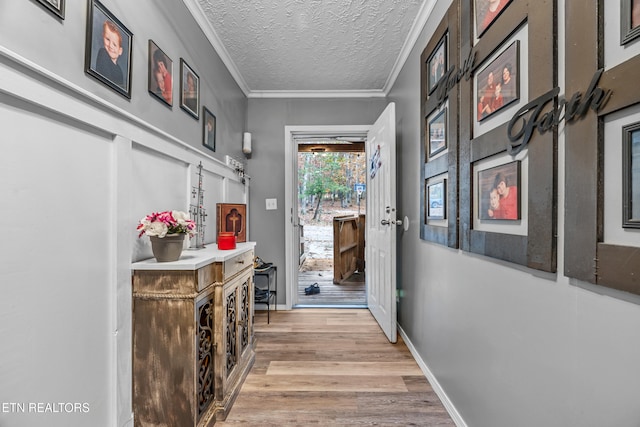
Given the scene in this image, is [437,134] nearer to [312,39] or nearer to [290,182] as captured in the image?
[312,39]

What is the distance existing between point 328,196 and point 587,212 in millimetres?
6059

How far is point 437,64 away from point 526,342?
1.59 metres

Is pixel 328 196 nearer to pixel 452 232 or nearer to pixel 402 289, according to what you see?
pixel 402 289

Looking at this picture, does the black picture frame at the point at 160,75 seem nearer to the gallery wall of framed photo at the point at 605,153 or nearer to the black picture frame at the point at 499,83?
the black picture frame at the point at 499,83

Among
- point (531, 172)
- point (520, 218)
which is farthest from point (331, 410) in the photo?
point (531, 172)

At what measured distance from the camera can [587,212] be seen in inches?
31.8

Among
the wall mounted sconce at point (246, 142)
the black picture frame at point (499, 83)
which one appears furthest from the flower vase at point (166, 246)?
the wall mounted sconce at point (246, 142)

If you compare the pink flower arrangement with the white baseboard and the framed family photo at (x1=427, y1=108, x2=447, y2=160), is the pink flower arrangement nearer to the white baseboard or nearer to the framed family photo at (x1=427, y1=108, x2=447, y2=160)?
the framed family photo at (x1=427, y1=108, x2=447, y2=160)

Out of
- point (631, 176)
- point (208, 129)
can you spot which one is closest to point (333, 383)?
point (631, 176)

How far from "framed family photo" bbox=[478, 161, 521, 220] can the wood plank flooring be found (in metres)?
1.14

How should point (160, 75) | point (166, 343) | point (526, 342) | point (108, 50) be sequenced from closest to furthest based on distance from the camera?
point (526, 342) < point (108, 50) < point (166, 343) < point (160, 75)

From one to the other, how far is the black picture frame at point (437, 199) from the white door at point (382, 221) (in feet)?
1.69

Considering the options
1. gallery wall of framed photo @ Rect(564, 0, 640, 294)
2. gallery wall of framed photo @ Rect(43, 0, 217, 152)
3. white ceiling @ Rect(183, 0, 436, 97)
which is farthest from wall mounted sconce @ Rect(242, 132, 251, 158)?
gallery wall of framed photo @ Rect(564, 0, 640, 294)

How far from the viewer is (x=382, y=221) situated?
2633 mm
